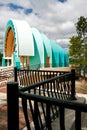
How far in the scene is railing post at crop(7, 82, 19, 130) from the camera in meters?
2.37

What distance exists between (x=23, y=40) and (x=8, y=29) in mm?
4534

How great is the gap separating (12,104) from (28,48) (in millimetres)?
24851

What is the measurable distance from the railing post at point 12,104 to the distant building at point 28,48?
2078 cm

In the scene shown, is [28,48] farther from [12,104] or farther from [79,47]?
[12,104]

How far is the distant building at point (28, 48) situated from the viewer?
26.1 metres

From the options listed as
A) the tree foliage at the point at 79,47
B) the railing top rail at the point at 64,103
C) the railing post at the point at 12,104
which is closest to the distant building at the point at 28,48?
the tree foliage at the point at 79,47

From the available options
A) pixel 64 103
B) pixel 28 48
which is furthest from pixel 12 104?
pixel 28 48

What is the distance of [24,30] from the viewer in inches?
1054

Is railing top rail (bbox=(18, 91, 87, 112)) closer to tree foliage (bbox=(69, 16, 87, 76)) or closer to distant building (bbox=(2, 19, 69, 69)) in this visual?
distant building (bbox=(2, 19, 69, 69))

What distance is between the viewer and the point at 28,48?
27.1 metres

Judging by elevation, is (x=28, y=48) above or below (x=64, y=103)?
above

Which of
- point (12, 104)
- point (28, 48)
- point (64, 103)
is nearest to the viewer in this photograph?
point (64, 103)

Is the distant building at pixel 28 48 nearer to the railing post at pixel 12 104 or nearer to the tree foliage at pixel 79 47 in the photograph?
the tree foliage at pixel 79 47

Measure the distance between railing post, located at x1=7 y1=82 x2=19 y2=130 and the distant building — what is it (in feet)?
68.2
